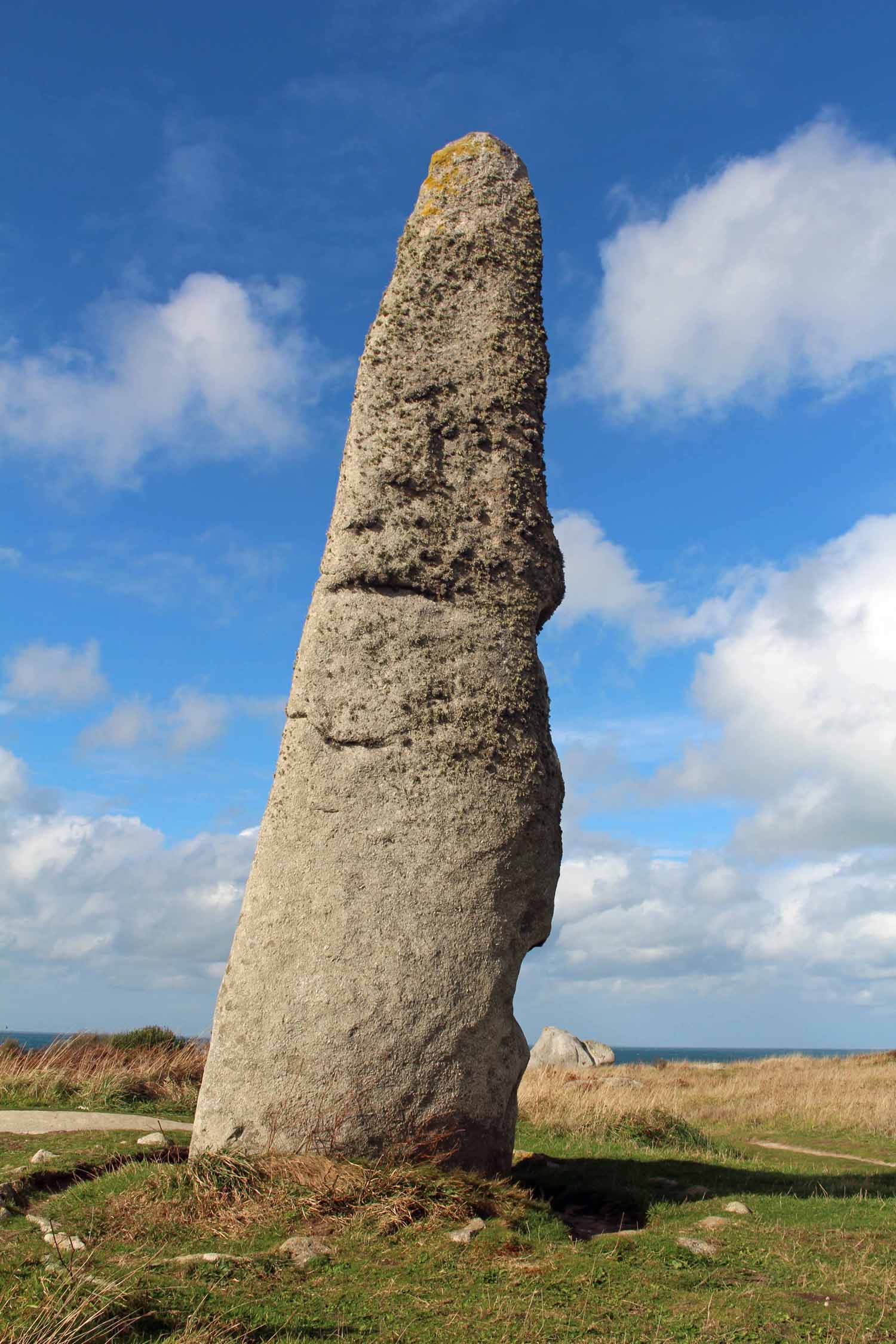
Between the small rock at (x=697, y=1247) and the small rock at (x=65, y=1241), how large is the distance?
3458mm

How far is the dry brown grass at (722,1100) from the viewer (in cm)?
1302

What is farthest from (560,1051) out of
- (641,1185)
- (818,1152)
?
(641,1185)

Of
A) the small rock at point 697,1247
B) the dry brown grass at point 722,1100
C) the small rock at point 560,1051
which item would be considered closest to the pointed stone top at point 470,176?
the small rock at point 697,1247

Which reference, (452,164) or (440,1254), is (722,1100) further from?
(452,164)

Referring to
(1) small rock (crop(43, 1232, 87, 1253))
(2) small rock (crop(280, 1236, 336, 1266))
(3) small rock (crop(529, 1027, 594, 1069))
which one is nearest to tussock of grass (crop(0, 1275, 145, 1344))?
(1) small rock (crop(43, 1232, 87, 1253))

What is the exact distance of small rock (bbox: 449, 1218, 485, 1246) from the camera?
19.9 ft

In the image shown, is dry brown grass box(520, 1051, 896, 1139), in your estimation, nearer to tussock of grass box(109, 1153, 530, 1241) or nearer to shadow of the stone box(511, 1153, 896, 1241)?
shadow of the stone box(511, 1153, 896, 1241)

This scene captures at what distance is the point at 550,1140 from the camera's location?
11.8 meters

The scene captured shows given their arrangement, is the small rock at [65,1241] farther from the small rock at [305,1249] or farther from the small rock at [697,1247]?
the small rock at [697,1247]

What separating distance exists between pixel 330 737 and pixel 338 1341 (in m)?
4.05

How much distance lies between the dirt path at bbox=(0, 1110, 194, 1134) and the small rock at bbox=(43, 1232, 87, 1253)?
3263mm

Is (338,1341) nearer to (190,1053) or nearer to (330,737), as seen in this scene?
(330,737)

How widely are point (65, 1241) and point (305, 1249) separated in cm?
132

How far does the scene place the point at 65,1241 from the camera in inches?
228
